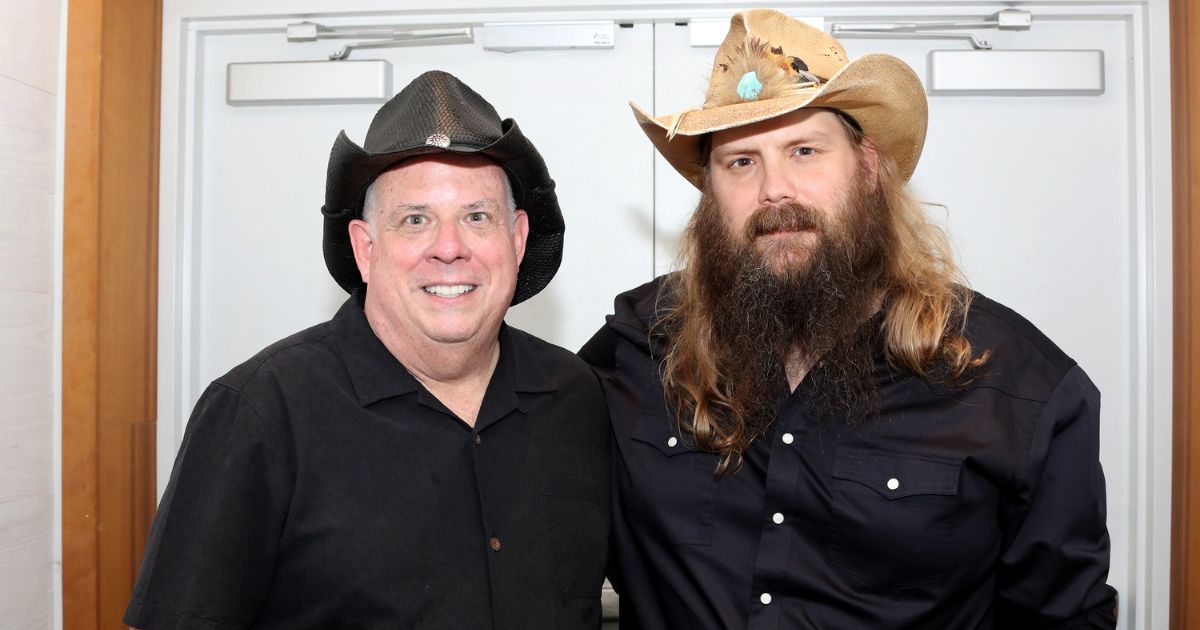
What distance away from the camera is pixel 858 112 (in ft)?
6.58

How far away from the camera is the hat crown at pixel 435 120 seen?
1705mm

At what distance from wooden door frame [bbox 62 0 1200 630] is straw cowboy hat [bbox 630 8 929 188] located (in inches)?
39.1

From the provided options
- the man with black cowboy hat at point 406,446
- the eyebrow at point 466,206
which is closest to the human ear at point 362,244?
the man with black cowboy hat at point 406,446

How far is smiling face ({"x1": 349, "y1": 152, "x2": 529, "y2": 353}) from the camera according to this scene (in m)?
1.71

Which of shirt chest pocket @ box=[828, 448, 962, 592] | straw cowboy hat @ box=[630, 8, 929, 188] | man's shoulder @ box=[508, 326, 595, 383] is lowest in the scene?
shirt chest pocket @ box=[828, 448, 962, 592]

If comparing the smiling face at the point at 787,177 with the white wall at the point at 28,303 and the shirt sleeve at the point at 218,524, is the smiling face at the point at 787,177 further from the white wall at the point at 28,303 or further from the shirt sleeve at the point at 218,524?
the white wall at the point at 28,303

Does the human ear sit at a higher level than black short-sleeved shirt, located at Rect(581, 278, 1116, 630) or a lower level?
higher

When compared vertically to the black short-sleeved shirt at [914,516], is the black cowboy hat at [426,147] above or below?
above

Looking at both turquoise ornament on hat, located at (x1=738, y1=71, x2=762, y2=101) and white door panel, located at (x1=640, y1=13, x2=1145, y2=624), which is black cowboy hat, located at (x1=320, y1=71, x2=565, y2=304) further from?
white door panel, located at (x1=640, y1=13, x2=1145, y2=624)

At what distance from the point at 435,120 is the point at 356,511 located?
2.37 ft

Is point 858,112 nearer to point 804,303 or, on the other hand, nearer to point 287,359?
point 804,303

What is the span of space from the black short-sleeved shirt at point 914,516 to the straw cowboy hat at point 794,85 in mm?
505

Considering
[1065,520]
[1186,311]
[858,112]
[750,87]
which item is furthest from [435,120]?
[1186,311]

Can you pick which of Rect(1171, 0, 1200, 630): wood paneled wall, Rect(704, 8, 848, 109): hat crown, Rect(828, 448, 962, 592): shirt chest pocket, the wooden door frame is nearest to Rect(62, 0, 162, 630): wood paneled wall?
the wooden door frame
